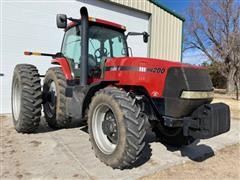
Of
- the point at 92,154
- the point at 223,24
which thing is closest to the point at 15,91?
the point at 92,154

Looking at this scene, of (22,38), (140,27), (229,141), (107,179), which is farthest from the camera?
(140,27)

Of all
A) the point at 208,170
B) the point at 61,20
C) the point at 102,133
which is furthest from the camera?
the point at 61,20

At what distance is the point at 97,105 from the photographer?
13.3 feet

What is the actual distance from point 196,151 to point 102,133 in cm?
183

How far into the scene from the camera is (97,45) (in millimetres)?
5086

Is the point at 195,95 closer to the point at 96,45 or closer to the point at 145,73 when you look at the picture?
the point at 145,73

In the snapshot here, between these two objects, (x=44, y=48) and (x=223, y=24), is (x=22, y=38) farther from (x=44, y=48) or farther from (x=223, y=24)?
(x=223, y=24)

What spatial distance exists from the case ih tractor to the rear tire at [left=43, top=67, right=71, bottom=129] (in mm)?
19

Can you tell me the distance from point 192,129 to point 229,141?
2593 mm

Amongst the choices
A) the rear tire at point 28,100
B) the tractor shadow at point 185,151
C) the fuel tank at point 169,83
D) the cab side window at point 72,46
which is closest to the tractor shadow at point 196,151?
the tractor shadow at point 185,151

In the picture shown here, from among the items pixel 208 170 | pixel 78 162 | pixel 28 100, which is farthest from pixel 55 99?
pixel 208 170

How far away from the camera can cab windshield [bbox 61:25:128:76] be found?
5.01 m

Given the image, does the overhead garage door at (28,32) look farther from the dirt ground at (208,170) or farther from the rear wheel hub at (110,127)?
the dirt ground at (208,170)

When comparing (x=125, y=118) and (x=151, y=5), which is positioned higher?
(x=151, y=5)
